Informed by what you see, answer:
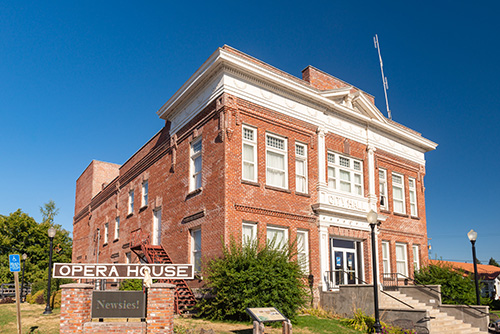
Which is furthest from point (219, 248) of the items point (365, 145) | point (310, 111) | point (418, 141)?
point (418, 141)

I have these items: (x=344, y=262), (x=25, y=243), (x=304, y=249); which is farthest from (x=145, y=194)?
(x=25, y=243)

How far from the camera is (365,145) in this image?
25.8m

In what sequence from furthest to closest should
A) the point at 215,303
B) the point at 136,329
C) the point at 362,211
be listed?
the point at 362,211
the point at 215,303
the point at 136,329

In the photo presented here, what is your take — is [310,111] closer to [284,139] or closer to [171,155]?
[284,139]

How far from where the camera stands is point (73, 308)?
39.6 ft

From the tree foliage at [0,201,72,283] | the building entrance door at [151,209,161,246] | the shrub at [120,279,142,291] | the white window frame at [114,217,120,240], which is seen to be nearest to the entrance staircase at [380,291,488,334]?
the shrub at [120,279,142,291]

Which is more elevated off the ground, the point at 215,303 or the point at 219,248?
the point at 219,248

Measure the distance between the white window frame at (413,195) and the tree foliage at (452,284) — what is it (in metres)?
4.12

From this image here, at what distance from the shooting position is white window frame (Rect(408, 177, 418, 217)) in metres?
28.8

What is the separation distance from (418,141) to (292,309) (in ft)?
56.6

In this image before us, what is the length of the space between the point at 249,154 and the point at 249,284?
6467 mm

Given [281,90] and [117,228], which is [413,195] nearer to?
[281,90]

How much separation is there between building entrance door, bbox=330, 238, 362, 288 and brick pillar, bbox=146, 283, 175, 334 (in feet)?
37.0

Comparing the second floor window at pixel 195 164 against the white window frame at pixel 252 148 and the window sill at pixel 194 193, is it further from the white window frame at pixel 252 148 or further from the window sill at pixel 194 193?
the white window frame at pixel 252 148
